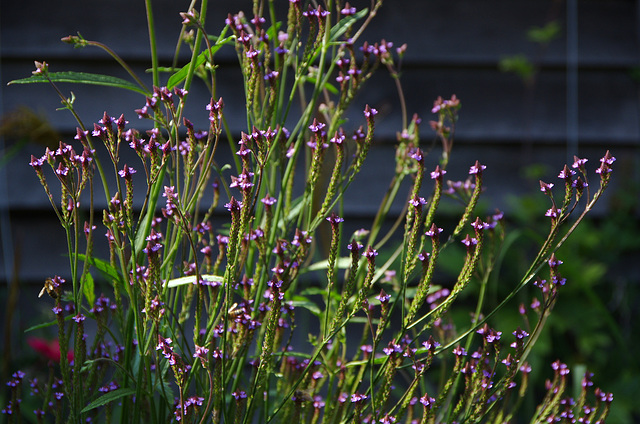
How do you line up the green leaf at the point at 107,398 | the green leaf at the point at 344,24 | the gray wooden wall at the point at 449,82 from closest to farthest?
1. the green leaf at the point at 107,398
2. the green leaf at the point at 344,24
3. the gray wooden wall at the point at 449,82

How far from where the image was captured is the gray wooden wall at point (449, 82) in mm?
2119

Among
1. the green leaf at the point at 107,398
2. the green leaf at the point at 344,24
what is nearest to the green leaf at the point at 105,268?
the green leaf at the point at 107,398

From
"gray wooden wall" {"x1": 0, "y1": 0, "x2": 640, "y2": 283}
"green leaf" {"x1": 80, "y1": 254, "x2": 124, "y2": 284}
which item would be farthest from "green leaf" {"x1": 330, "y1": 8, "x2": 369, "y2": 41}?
"gray wooden wall" {"x1": 0, "y1": 0, "x2": 640, "y2": 283}

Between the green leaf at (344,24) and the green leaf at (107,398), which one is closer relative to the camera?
the green leaf at (107,398)

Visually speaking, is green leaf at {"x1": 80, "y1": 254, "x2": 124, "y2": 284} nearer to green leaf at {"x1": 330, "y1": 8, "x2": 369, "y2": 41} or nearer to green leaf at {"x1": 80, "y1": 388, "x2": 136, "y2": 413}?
green leaf at {"x1": 80, "y1": 388, "x2": 136, "y2": 413}

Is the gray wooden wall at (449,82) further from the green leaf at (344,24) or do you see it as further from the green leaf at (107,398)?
the green leaf at (107,398)

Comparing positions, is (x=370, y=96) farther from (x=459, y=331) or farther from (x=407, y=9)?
(x=459, y=331)

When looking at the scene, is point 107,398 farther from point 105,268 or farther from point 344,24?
point 344,24

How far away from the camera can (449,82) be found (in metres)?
2.25

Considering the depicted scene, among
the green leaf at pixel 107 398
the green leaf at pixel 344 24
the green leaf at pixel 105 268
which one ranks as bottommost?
the green leaf at pixel 107 398

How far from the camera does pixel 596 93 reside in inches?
90.1

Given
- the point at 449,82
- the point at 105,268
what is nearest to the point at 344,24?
the point at 105,268

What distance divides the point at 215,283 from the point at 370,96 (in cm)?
161

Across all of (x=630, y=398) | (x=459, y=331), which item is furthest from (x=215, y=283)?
(x=630, y=398)
